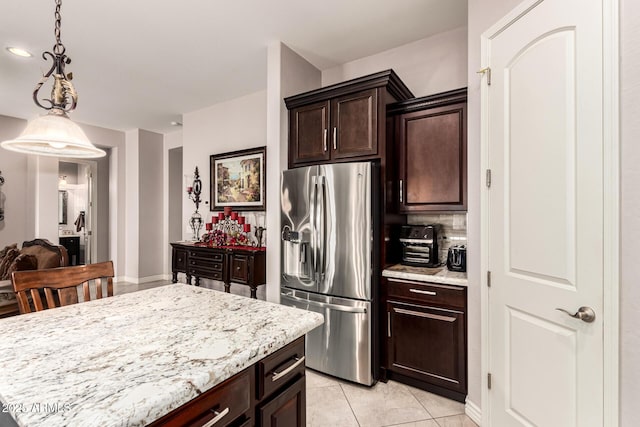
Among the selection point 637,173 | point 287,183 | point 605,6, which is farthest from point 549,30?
point 287,183

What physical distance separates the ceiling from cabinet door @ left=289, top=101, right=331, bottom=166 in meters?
0.70

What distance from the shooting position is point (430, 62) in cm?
294

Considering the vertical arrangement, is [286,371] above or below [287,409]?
above

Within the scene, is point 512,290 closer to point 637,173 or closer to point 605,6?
point 637,173

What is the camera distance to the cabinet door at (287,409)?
3.53ft

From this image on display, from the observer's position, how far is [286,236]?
2756 mm

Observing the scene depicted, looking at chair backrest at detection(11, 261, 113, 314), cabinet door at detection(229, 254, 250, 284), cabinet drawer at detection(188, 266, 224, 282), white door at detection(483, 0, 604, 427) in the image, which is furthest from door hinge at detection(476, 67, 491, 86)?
cabinet drawer at detection(188, 266, 224, 282)

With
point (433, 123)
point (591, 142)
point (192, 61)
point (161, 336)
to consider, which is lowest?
point (161, 336)

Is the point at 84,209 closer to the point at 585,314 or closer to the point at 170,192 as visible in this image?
the point at 170,192

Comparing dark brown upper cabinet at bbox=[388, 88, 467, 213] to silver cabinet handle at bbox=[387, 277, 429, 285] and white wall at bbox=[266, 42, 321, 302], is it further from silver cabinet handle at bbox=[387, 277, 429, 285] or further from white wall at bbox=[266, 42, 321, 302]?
white wall at bbox=[266, 42, 321, 302]

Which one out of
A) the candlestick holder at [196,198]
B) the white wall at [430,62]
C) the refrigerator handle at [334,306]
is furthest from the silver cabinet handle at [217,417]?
the candlestick holder at [196,198]

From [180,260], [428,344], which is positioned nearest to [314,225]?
[428,344]

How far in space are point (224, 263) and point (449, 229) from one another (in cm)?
255

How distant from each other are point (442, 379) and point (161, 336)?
6.47ft
